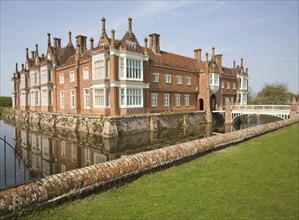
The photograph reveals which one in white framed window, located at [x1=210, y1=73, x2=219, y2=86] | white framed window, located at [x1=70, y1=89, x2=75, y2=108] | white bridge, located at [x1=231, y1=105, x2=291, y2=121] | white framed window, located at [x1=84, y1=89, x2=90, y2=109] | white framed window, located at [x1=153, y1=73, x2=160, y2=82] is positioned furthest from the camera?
white framed window, located at [x1=210, y1=73, x2=219, y2=86]

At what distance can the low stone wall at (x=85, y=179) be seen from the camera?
5324 millimetres

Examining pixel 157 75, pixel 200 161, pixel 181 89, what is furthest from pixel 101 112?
pixel 200 161

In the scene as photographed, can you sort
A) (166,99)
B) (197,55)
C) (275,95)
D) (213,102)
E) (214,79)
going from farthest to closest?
(275,95)
(197,55)
(213,102)
(214,79)
(166,99)

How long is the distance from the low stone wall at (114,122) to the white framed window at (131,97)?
188 centimetres

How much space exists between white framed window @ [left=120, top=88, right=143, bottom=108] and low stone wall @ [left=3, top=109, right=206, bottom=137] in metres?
1.88

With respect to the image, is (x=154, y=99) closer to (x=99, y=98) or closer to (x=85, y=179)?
(x=99, y=98)

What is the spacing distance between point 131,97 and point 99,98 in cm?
375

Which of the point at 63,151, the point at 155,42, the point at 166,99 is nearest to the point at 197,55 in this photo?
the point at 155,42

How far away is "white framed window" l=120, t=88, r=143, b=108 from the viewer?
25.9 meters

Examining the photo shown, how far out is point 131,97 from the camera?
87.6 ft

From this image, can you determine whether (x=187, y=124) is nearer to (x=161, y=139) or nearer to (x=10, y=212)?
(x=161, y=139)

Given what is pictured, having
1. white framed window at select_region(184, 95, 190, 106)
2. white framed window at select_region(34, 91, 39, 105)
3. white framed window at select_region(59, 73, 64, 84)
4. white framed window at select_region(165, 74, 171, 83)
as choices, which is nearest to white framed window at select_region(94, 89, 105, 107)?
white framed window at select_region(59, 73, 64, 84)

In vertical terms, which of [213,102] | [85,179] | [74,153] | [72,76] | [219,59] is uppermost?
[219,59]

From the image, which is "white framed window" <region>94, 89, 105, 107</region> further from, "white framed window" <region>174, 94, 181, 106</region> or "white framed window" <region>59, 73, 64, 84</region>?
"white framed window" <region>174, 94, 181, 106</region>
